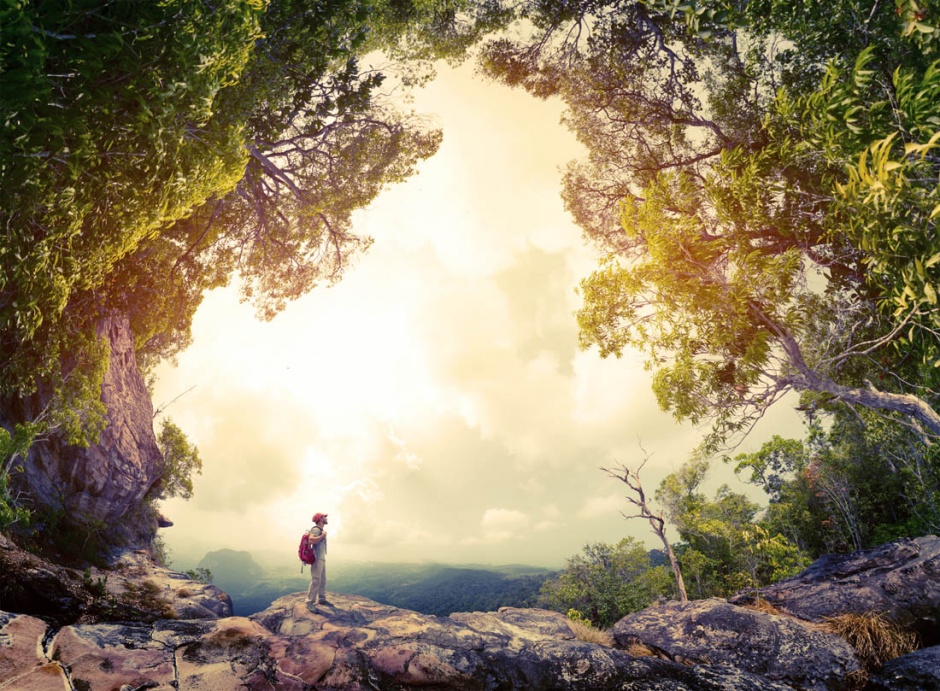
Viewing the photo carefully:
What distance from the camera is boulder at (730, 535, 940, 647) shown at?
20.7 ft

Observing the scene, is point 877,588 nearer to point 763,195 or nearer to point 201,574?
point 763,195

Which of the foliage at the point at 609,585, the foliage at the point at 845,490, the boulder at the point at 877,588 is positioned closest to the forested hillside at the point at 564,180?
the boulder at the point at 877,588

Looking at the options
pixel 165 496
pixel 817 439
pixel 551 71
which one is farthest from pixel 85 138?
pixel 817 439

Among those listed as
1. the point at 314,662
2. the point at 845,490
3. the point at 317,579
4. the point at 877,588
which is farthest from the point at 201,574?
the point at 845,490

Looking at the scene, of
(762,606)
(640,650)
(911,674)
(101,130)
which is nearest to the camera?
(911,674)

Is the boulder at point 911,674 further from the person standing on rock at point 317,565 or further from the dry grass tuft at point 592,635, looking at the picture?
the person standing on rock at point 317,565

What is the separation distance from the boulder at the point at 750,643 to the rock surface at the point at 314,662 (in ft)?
3.68

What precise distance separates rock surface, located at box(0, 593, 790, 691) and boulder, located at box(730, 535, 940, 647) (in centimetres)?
349

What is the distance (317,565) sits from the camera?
31.9ft

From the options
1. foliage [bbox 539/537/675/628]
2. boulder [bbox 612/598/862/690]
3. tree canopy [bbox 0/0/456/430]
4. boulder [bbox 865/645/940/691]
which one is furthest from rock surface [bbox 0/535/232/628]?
foliage [bbox 539/537/675/628]

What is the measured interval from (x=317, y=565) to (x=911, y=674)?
10.2 m

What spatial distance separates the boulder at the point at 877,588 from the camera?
6297mm

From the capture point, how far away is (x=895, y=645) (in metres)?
5.95

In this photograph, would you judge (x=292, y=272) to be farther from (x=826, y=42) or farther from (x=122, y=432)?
(x=826, y=42)
